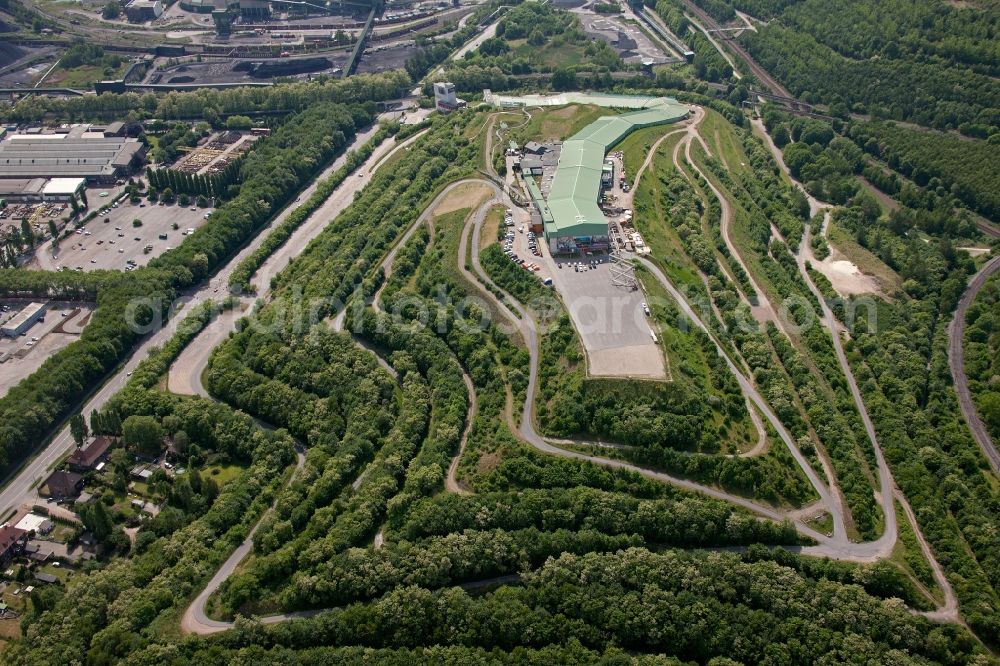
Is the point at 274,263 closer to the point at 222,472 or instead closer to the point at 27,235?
the point at 27,235

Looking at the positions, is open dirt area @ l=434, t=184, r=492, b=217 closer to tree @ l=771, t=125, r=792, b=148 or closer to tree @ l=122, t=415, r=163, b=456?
tree @ l=122, t=415, r=163, b=456

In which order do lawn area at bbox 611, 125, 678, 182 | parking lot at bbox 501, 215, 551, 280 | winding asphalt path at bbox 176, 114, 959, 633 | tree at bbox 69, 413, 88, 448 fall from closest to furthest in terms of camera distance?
winding asphalt path at bbox 176, 114, 959, 633, tree at bbox 69, 413, 88, 448, parking lot at bbox 501, 215, 551, 280, lawn area at bbox 611, 125, 678, 182

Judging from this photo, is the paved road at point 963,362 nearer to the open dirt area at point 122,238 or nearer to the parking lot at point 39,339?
the parking lot at point 39,339

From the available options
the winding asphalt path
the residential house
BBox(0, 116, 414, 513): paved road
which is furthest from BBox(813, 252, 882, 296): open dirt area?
the residential house

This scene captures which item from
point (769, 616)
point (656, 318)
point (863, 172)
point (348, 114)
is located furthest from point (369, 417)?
point (863, 172)

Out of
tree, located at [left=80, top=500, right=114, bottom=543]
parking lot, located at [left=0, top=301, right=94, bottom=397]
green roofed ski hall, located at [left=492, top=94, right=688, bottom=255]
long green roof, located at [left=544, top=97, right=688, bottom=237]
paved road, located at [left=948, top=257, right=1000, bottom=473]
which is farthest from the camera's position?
long green roof, located at [left=544, top=97, right=688, bottom=237]

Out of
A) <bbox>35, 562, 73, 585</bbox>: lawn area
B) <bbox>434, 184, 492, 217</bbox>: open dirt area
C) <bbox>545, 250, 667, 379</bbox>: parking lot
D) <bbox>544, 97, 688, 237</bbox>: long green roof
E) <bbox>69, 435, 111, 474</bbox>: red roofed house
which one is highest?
<bbox>544, 97, 688, 237</bbox>: long green roof

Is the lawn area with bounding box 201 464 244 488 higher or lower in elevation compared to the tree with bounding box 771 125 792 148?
lower
